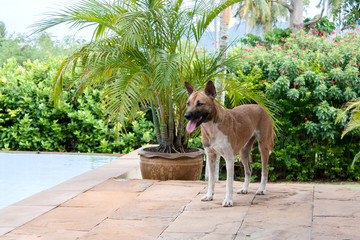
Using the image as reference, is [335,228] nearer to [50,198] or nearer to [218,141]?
[218,141]

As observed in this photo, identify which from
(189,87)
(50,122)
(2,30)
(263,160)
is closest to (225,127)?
(189,87)

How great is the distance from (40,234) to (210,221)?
146cm

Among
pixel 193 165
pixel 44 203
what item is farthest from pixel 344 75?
pixel 44 203

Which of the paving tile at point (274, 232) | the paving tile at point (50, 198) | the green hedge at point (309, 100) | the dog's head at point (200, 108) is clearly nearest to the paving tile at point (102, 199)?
the paving tile at point (50, 198)

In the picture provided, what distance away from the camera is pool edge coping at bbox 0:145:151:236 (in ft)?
12.9

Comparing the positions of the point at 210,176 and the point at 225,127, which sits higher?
the point at 225,127

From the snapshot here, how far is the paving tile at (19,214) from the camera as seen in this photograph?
384 cm

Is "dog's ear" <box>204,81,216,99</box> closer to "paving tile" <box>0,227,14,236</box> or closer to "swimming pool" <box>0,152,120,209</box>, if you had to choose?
"paving tile" <box>0,227,14,236</box>

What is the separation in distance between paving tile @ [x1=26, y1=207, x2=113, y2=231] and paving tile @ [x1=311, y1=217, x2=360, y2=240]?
1909mm

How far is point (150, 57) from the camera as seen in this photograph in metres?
5.77

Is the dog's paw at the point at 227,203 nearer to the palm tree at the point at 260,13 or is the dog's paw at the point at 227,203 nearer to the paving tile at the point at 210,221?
the paving tile at the point at 210,221

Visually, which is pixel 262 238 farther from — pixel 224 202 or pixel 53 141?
pixel 53 141

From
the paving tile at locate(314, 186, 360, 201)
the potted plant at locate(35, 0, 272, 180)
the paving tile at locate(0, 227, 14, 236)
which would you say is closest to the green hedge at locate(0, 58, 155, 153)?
the potted plant at locate(35, 0, 272, 180)

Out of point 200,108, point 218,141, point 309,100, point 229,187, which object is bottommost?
point 229,187
